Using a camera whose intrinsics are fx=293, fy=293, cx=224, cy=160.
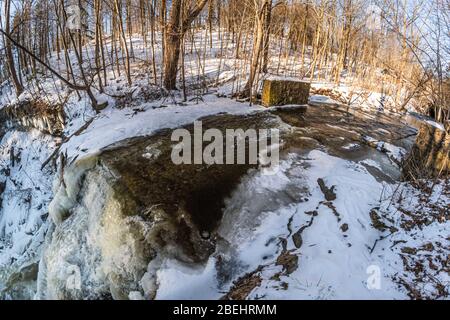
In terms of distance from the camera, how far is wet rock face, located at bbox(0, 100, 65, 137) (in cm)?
795

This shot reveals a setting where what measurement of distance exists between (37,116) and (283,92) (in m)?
6.94

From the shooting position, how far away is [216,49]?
15.1 m

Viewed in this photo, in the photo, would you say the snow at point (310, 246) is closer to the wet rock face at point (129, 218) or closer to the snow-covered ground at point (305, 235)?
the snow-covered ground at point (305, 235)

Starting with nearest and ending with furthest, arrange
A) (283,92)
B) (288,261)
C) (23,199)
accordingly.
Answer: (288,261) < (23,199) < (283,92)

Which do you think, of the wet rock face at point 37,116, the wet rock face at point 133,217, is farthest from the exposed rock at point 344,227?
the wet rock face at point 37,116

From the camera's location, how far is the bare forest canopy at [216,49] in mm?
7317

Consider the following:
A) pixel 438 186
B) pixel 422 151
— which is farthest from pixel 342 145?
pixel 438 186

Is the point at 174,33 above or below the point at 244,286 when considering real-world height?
above

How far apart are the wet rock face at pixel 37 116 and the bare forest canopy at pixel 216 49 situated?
27.8 inches

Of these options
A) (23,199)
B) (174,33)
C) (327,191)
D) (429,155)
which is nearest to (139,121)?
(174,33)

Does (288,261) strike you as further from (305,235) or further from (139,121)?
(139,121)

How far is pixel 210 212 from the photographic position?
12.1 feet

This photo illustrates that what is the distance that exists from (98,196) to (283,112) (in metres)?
5.23
